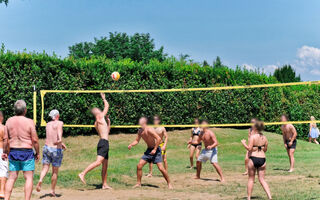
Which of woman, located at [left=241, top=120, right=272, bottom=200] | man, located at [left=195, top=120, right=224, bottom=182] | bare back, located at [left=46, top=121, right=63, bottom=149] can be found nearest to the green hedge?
bare back, located at [left=46, top=121, right=63, bottom=149]

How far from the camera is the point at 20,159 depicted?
316 inches

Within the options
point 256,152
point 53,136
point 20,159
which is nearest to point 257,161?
point 256,152

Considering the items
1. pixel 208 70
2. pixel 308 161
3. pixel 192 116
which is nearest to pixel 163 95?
pixel 192 116

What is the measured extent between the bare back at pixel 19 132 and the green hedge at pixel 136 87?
36.8ft

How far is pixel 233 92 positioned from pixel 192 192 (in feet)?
48.4

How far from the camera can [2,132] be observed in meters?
9.27

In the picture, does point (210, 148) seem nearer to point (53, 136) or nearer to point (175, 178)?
point (175, 178)

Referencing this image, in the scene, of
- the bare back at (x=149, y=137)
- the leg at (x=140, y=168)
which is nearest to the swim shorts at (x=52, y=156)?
the leg at (x=140, y=168)

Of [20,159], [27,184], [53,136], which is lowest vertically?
[27,184]

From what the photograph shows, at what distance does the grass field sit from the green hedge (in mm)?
1719

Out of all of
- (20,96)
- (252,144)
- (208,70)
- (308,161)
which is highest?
(208,70)

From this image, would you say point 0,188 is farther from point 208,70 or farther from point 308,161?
point 208,70

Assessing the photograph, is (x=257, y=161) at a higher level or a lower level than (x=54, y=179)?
higher

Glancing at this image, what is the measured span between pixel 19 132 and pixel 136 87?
14.6m
